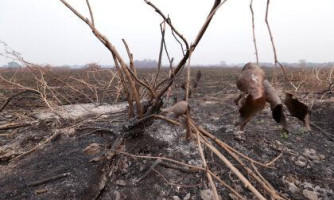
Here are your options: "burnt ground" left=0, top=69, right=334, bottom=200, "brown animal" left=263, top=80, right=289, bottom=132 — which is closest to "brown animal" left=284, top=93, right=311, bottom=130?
"brown animal" left=263, top=80, right=289, bottom=132

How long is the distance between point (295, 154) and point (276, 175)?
19.9 inches

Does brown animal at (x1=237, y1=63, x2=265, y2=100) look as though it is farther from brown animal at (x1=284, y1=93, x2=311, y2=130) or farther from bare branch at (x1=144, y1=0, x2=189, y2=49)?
bare branch at (x1=144, y1=0, x2=189, y2=49)

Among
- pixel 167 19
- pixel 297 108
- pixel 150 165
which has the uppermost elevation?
pixel 167 19

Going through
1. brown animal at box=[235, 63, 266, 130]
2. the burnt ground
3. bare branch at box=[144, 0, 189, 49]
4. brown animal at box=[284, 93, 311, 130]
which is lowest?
the burnt ground

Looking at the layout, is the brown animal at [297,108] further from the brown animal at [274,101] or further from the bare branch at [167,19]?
the bare branch at [167,19]

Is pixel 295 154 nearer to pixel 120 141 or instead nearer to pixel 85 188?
pixel 120 141

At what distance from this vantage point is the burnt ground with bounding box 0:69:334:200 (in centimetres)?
193

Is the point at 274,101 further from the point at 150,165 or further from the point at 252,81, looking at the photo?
the point at 150,165

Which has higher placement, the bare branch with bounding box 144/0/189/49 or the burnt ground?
the bare branch with bounding box 144/0/189/49

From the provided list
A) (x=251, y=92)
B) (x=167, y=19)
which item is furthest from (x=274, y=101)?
(x=167, y=19)

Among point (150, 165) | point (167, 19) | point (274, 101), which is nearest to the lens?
point (274, 101)

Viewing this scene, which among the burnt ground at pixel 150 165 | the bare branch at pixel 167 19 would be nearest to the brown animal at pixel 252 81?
the bare branch at pixel 167 19

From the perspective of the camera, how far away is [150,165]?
2.16 m

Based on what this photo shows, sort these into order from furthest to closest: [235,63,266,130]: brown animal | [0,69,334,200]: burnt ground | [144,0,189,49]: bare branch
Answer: [0,69,334,200]: burnt ground
[144,0,189,49]: bare branch
[235,63,266,130]: brown animal
